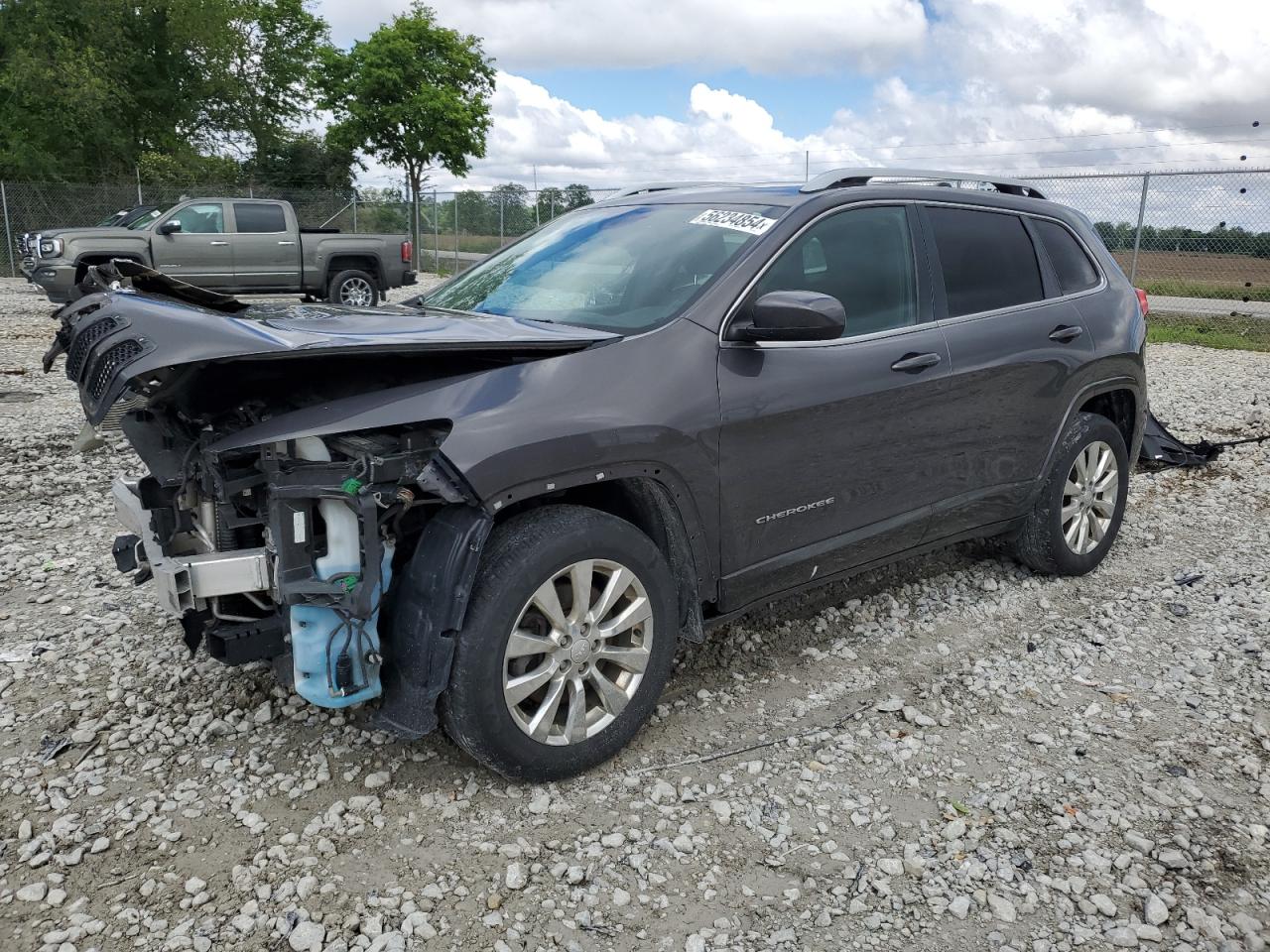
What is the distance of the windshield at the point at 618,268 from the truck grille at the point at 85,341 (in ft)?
4.39

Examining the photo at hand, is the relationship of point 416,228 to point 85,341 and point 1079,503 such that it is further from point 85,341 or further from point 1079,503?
point 85,341

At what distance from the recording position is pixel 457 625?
2.66 m

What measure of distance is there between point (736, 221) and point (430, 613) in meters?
1.84

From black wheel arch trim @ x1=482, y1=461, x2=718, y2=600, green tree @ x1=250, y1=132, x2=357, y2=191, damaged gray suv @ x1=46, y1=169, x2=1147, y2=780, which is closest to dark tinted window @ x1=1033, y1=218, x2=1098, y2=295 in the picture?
damaged gray suv @ x1=46, y1=169, x2=1147, y2=780

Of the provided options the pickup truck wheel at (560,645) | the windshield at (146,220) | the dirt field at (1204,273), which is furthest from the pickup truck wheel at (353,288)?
the pickup truck wheel at (560,645)

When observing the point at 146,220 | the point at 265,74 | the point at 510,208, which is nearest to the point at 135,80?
the point at 265,74

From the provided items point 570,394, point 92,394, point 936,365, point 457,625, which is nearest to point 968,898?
point 457,625

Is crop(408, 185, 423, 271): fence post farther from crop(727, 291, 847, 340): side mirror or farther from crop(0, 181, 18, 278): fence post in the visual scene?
crop(727, 291, 847, 340): side mirror

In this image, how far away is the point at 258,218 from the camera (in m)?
15.8

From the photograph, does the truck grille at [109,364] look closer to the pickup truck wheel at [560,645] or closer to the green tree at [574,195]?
the pickup truck wheel at [560,645]

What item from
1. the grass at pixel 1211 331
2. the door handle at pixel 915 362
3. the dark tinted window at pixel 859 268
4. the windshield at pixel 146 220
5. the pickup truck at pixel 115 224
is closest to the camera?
the dark tinted window at pixel 859 268

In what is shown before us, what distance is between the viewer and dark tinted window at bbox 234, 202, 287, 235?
1568 centimetres

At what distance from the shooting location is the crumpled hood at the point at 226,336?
7.93 feet

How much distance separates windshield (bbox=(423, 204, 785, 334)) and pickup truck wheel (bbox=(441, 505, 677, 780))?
76 centimetres
